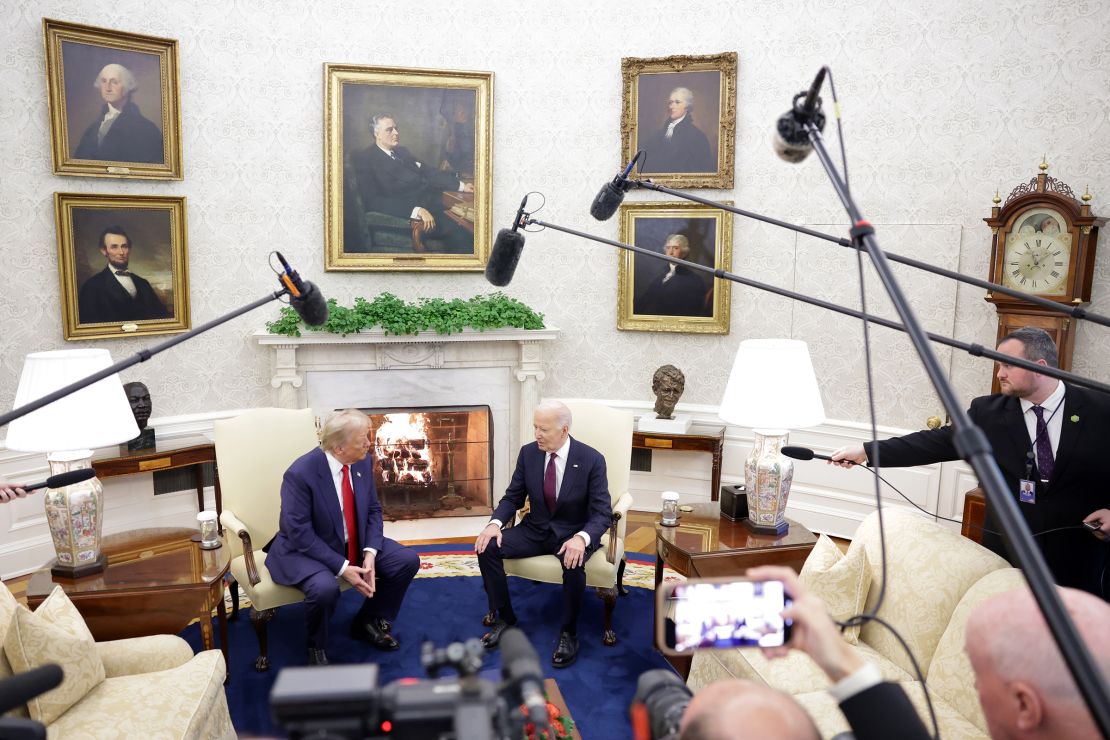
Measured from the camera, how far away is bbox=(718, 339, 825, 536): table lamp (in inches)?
164

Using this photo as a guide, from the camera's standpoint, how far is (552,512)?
4785mm

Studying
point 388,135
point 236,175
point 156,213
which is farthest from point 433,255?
point 156,213

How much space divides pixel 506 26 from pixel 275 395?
366 cm

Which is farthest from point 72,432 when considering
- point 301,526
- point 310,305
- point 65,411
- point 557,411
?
point 557,411

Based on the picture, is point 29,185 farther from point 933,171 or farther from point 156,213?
point 933,171

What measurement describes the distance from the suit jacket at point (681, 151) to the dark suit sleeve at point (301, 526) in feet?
12.9

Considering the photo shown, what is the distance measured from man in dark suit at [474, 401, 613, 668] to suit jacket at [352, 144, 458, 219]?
9.28 feet

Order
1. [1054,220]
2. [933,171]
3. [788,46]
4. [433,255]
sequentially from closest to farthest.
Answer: [1054,220] < [933,171] < [788,46] < [433,255]

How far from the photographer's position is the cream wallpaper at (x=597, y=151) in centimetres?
559

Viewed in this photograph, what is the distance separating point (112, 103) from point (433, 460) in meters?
3.69

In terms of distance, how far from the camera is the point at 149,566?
395 centimetres

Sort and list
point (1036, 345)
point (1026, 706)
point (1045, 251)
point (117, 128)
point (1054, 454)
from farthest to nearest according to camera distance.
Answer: point (117, 128), point (1045, 251), point (1054, 454), point (1036, 345), point (1026, 706)

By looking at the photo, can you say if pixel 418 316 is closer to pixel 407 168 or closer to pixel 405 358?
pixel 405 358

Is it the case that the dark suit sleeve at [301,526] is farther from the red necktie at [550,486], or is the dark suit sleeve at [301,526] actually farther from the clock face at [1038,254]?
the clock face at [1038,254]
